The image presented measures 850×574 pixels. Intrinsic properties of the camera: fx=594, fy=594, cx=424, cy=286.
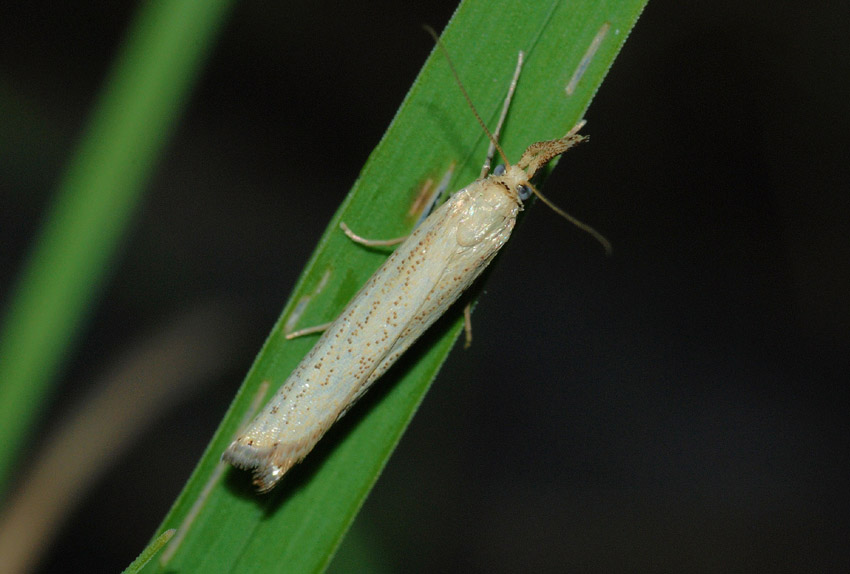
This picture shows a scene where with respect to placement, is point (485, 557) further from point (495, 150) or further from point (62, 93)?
point (62, 93)

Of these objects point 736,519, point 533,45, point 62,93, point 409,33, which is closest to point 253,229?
point 62,93

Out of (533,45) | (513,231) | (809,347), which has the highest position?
(809,347)

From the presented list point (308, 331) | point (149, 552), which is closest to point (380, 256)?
point (308, 331)

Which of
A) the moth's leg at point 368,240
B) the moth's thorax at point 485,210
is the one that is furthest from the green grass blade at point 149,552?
the moth's thorax at point 485,210

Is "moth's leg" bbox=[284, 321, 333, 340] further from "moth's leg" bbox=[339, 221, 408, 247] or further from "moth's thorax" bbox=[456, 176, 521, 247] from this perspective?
"moth's thorax" bbox=[456, 176, 521, 247]

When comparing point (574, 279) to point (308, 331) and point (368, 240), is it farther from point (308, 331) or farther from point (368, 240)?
point (308, 331)

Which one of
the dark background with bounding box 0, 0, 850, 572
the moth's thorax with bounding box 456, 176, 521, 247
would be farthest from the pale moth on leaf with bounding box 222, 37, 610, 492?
the dark background with bounding box 0, 0, 850, 572
